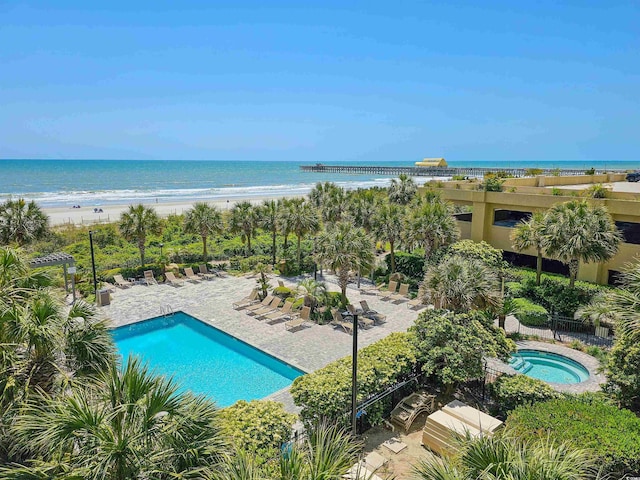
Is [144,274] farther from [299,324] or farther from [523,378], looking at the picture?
[523,378]

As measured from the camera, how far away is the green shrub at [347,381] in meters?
9.12

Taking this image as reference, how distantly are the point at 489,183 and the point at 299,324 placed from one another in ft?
48.7

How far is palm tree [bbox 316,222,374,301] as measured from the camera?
16969 millimetres

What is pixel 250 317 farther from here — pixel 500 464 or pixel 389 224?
pixel 500 464

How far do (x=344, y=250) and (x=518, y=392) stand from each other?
857 centimetres

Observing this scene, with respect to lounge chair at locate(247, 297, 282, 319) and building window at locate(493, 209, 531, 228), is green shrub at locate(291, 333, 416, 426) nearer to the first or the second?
lounge chair at locate(247, 297, 282, 319)

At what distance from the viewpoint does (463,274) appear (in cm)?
1210

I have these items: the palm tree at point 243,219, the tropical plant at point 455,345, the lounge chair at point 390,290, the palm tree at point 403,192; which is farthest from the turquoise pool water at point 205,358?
the palm tree at point 403,192

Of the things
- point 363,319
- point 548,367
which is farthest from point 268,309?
point 548,367

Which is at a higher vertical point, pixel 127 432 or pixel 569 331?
pixel 127 432

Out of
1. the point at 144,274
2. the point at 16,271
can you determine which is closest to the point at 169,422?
the point at 16,271

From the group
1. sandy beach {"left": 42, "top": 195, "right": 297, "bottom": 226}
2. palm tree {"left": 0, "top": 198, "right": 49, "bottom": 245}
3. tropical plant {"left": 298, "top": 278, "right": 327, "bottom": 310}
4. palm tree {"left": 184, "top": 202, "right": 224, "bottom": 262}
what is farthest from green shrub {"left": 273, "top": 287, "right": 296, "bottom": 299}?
sandy beach {"left": 42, "top": 195, "right": 297, "bottom": 226}

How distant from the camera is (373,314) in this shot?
1784 cm

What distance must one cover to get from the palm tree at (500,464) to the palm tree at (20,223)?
20.7 metres
